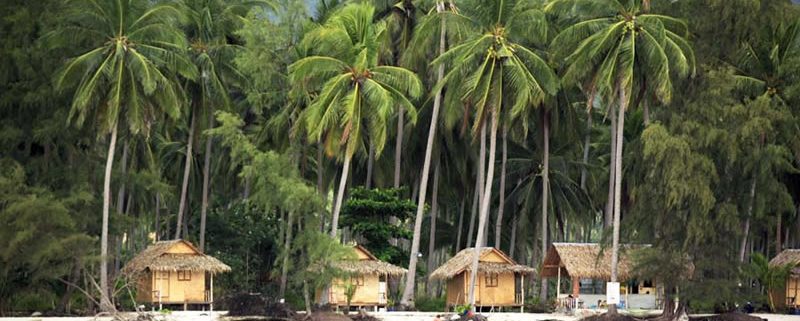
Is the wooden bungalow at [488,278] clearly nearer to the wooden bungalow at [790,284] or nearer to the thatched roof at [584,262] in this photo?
the thatched roof at [584,262]

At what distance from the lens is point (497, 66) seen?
5575 cm

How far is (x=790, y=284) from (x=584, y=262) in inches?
347

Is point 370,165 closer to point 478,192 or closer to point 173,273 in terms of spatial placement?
point 478,192

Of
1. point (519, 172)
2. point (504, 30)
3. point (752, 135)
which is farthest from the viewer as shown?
point (519, 172)

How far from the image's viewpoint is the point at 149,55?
176 feet

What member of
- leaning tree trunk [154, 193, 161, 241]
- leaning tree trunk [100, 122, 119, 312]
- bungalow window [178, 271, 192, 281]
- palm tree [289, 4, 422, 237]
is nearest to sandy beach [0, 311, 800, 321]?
leaning tree trunk [100, 122, 119, 312]

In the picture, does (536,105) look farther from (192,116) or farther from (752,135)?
(192,116)

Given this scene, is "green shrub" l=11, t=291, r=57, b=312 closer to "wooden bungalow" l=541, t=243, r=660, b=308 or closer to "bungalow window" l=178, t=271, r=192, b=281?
"bungalow window" l=178, t=271, r=192, b=281

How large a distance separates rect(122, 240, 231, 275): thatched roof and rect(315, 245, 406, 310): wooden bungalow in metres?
4.49

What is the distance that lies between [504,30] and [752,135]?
10.6 metres

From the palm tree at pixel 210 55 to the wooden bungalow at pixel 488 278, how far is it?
38.6 feet

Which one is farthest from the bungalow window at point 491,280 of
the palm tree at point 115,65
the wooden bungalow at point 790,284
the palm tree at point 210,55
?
the palm tree at point 115,65

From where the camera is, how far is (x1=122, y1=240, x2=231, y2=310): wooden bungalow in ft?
183

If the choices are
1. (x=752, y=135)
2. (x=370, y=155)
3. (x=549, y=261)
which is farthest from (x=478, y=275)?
(x=752, y=135)
